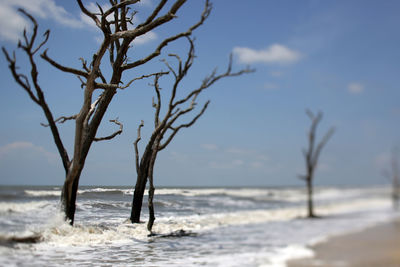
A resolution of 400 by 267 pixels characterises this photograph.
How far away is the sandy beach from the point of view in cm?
371

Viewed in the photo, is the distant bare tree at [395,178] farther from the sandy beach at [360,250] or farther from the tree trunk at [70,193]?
the tree trunk at [70,193]

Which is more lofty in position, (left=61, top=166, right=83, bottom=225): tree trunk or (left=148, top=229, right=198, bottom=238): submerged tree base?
(left=61, top=166, right=83, bottom=225): tree trunk

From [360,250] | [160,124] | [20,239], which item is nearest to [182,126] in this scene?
[160,124]

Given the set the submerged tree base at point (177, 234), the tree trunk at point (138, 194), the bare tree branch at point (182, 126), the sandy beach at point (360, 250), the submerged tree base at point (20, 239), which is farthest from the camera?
the sandy beach at point (360, 250)

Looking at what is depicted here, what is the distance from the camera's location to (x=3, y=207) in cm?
161

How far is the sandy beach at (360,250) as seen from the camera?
12.2 feet

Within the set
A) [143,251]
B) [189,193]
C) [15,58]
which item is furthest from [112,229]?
[15,58]

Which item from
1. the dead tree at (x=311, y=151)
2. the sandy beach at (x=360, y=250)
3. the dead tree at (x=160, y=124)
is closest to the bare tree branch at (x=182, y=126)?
the dead tree at (x=160, y=124)

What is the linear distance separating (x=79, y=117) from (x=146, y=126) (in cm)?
67

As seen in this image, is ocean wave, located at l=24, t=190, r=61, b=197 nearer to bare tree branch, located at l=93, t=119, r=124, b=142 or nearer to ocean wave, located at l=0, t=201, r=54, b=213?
ocean wave, located at l=0, t=201, r=54, b=213

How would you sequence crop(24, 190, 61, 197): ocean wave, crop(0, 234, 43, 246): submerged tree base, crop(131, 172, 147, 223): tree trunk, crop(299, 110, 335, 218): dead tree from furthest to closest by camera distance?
crop(299, 110, 335, 218): dead tree → crop(131, 172, 147, 223): tree trunk → crop(24, 190, 61, 197): ocean wave → crop(0, 234, 43, 246): submerged tree base

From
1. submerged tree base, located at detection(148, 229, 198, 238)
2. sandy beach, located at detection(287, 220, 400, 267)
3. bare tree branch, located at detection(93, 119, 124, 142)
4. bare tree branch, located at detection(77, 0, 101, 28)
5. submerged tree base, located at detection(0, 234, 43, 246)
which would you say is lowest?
sandy beach, located at detection(287, 220, 400, 267)

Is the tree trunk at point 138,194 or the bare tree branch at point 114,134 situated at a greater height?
the bare tree branch at point 114,134

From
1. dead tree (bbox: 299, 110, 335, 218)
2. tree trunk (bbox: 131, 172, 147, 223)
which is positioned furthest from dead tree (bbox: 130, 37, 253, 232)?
dead tree (bbox: 299, 110, 335, 218)
